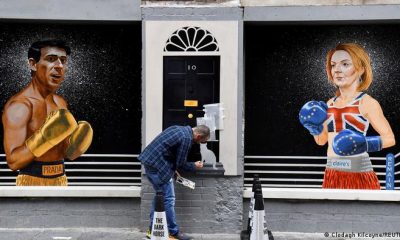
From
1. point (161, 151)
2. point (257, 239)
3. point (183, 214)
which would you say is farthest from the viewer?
point (183, 214)

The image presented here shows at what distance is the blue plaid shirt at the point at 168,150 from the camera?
7.86 m

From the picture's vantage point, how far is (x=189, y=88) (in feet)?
28.2

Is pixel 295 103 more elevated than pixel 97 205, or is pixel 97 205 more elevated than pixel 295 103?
pixel 295 103

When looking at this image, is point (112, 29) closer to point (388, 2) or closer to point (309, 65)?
point (309, 65)

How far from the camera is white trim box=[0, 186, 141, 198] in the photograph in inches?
348

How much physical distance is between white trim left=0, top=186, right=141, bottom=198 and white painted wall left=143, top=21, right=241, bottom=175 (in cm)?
87

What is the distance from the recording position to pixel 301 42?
8.91 metres

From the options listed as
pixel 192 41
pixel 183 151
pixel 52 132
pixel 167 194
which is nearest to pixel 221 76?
pixel 192 41

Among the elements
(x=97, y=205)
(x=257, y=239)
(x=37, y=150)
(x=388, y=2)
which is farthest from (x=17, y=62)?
(x=388, y=2)

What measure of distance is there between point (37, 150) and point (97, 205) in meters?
1.24

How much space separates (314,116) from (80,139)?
362cm

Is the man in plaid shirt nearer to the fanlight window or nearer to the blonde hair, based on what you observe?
the fanlight window

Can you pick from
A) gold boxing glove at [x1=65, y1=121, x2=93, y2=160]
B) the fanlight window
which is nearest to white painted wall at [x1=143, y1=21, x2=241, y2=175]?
the fanlight window

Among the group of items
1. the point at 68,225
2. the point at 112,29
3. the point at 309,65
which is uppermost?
the point at 112,29
